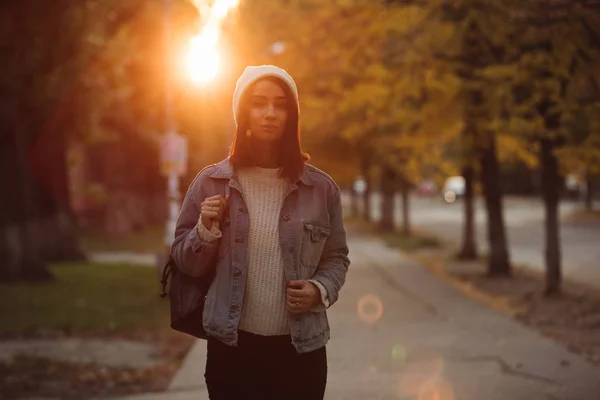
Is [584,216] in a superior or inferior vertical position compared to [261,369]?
inferior

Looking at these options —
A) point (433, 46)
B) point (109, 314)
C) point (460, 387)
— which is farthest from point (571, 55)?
point (109, 314)

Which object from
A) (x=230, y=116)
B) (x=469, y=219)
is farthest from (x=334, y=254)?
(x=469, y=219)

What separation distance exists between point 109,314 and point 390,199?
22707 millimetres

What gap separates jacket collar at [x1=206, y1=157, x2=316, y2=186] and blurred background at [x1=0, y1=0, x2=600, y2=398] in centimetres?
439

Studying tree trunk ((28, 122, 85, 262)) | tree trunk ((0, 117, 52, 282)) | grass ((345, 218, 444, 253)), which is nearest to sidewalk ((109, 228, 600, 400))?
tree trunk ((0, 117, 52, 282))

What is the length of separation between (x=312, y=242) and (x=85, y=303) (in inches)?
415

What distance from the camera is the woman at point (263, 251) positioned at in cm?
292

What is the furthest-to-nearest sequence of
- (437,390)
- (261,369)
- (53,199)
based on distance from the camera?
(53,199) < (437,390) < (261,369)

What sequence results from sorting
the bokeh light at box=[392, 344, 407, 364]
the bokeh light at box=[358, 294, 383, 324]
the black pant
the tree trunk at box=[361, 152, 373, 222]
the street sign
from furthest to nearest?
the tree trunk at box=[361, 152, 373, 222]
the street sign
the bokeh light at box=[358, 294, 383, 324]
the bokeh light at box=[392, 344, 407, 364]
the black pant

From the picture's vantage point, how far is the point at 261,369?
117 inches

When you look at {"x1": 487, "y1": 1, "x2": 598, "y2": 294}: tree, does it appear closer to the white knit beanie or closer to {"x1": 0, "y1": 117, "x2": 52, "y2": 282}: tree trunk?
the white knit beanie

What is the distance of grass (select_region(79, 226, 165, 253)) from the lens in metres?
27.7

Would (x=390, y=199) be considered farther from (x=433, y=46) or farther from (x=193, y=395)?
(x=193, y=395)

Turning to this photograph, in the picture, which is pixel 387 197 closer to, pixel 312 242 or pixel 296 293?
pixel 312 242
